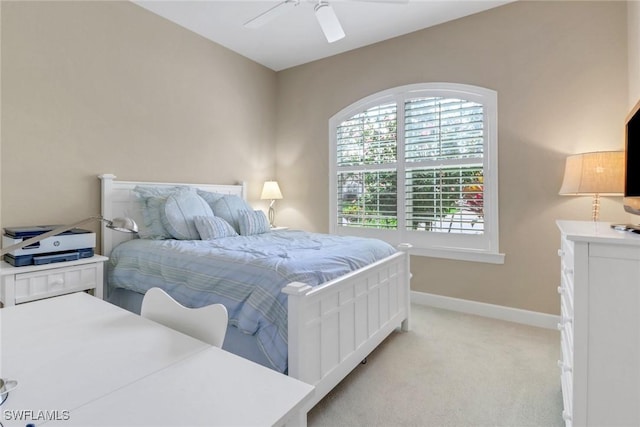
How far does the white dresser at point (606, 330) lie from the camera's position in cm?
106

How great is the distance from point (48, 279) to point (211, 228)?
41.8 inches

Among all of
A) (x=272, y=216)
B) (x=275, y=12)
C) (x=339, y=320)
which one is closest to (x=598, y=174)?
(x=339, y=320)

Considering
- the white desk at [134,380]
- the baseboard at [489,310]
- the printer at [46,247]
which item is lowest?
the baseboard at [489,310]

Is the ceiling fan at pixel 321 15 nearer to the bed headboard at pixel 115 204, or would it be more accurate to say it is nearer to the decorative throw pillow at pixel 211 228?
the decorative throw pillow at pixel 211 228

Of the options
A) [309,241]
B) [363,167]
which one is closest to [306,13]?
[363,167]

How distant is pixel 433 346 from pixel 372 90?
2689mm

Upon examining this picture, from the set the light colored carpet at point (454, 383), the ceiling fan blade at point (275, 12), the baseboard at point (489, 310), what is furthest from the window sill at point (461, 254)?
the ceiling fan blade at point (275, 12)

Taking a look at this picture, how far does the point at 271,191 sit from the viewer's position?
4102 mm

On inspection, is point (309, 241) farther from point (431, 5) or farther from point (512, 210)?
point (431, 5)

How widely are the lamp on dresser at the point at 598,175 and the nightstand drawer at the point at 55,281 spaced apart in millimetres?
3391

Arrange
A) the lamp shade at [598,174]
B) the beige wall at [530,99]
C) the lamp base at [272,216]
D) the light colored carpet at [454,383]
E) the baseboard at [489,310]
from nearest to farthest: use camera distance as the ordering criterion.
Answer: the light colored carpet at [454,383]
the lamp shade at [598,174]
the beige wall at [530,99]
the baseboard at [489,310]
the lamp base at [272,216]

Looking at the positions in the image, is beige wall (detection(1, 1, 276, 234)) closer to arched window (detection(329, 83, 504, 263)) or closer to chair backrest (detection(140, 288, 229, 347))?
arched window (detection(329, 83, 504, 263))

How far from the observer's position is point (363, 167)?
373cm

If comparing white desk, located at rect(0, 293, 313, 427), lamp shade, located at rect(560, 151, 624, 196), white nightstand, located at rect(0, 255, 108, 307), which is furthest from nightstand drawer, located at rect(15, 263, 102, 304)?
lamp shade, located at rect(560, 151, 624, 196)
